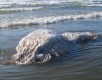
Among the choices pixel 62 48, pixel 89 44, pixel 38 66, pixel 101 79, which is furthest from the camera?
pixel 89 44

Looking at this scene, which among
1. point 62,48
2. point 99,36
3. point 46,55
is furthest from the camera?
point 99,36

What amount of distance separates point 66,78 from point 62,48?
218 cm

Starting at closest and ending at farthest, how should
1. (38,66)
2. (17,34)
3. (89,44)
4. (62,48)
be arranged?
(38,66)
(62,48)
(89,44)
(17,34)

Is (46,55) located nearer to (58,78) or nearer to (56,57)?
(56,57)

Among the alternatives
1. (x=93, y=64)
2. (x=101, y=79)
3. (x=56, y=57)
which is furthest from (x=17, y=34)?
(x=101, y=79)

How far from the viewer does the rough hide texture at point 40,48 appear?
8.16 meters

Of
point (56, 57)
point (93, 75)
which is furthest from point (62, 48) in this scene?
point (93, 75)

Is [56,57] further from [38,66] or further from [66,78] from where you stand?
[66,78]

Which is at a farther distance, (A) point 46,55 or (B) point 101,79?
(A) point 46,55

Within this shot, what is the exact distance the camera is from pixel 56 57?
8500mm

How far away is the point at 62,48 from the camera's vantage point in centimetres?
898

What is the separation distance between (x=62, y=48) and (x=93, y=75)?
7.10ft

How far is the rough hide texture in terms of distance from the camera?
816cm

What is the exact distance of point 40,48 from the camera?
8.41m
